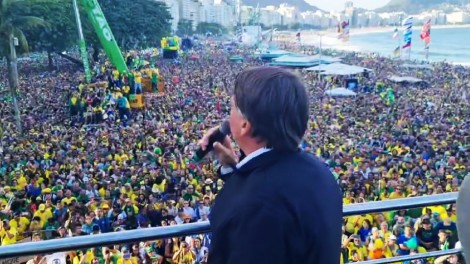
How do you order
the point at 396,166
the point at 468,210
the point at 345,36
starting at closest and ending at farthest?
1. the point at 468,210
2. the point at 396,166
3. the point at 345,36

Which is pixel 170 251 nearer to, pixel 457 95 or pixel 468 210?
pixel 468 210

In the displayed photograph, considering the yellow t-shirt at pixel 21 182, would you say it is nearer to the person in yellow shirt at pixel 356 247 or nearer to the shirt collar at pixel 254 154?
the person in yellow shirt at pixel 356 247

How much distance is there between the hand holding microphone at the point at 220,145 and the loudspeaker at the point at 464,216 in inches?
23.1

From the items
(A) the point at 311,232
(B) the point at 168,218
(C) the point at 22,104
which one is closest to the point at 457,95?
(C) the point at 22,104

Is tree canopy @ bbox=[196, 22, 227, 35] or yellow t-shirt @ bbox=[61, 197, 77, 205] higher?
yellow t-shirt @ bbox=[61, 197, 77, 205]

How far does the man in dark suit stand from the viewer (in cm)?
125

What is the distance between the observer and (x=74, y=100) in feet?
64.3

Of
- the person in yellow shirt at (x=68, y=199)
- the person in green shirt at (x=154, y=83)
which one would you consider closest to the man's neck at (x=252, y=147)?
the person in yellow shirt at (x=68, y=199)

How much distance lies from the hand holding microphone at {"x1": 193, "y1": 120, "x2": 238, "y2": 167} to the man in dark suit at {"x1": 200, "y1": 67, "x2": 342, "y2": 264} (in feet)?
0.33

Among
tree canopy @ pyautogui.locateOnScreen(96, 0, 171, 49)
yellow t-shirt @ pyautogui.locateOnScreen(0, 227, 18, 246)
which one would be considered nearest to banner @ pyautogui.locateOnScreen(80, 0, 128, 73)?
yellow t-shirt @ pyautogui.locateOnScreen(0, 227, 18, 246)

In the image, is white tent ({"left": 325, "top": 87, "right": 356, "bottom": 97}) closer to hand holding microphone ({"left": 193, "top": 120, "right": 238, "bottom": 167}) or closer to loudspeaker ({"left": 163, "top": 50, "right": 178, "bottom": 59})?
hand holding microphone ({"left": 193, "top": 120, "right": 238, "bottom": 167})

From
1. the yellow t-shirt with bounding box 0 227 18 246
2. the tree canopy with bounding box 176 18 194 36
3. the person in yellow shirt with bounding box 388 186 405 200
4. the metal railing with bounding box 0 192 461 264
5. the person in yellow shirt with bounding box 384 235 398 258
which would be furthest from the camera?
the tree canopy with bounding box 176 18 194 36

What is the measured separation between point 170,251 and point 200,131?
9884mm

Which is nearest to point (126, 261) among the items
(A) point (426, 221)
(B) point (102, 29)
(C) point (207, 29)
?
(A) point (426, 221)
